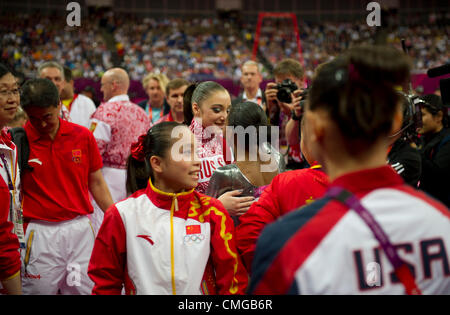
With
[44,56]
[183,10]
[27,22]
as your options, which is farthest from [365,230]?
[183,10]

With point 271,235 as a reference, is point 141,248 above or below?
below

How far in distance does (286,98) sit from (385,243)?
292 centimetres

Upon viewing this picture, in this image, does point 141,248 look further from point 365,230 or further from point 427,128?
point 427,128

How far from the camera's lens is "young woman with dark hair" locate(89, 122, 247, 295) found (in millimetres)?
1875

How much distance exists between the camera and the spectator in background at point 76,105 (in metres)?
4.94

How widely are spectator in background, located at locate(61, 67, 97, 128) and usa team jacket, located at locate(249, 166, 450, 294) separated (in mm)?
4270

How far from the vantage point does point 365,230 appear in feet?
3.20

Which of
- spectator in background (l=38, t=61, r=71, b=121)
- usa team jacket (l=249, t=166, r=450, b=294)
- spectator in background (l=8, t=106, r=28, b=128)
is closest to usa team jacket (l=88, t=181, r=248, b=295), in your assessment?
usa team jacket (l=249, t=166, r=450, b=294)

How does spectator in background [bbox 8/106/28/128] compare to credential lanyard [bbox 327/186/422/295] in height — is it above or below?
above

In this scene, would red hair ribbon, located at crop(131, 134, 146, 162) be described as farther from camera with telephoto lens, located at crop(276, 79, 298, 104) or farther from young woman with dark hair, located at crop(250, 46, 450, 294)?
camera with telephoto lens, located at crop(276, 79, 298, 104)

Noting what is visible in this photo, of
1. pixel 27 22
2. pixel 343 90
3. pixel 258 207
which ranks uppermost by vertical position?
pixel 27 22

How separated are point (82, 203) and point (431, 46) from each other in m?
22.0

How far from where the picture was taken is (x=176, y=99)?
4.88m
